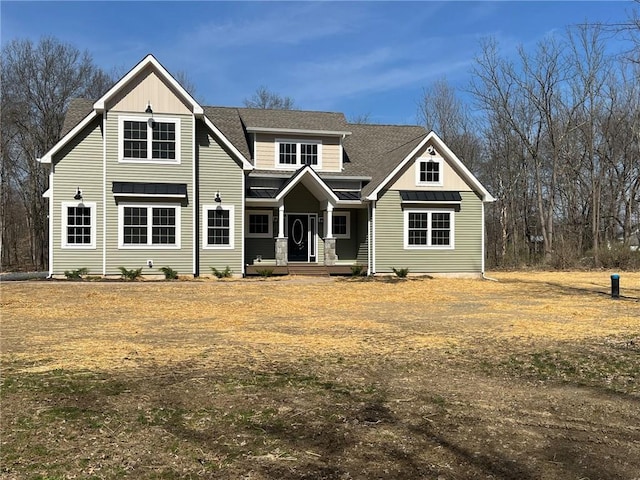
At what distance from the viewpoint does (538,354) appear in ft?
26.3

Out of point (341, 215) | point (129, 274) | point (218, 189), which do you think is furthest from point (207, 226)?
point (341, 215)

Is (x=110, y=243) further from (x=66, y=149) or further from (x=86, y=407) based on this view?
(x=86, y=407)

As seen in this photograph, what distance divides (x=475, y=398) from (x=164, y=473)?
3325mm

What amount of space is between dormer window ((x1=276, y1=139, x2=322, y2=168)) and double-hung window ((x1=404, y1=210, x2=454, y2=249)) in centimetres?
513

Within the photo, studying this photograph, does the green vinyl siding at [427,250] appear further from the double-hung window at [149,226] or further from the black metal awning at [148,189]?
the double-hung window at [149,226]

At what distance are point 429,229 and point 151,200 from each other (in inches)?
469

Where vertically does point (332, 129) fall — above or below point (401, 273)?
above

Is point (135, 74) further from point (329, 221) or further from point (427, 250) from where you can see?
point (427, 250)

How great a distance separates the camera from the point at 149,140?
21531mm

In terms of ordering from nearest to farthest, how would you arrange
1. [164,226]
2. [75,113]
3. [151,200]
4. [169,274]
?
[169,274]
[151,200]
[164,226]
[75,113]

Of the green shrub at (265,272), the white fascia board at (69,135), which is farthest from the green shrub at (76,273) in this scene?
the green shrub at (265,272)

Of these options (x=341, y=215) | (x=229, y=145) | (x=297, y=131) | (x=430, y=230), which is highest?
(x=297, y=131)

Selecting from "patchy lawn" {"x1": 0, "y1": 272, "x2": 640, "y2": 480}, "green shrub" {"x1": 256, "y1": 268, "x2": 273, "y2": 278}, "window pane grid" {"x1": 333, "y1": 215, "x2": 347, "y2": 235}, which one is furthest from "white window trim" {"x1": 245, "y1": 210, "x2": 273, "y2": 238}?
"patchy lawn" {"x1": 0, "y1": 272, "x2": 640, "y2": 480}

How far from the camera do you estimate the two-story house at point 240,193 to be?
2111cm
